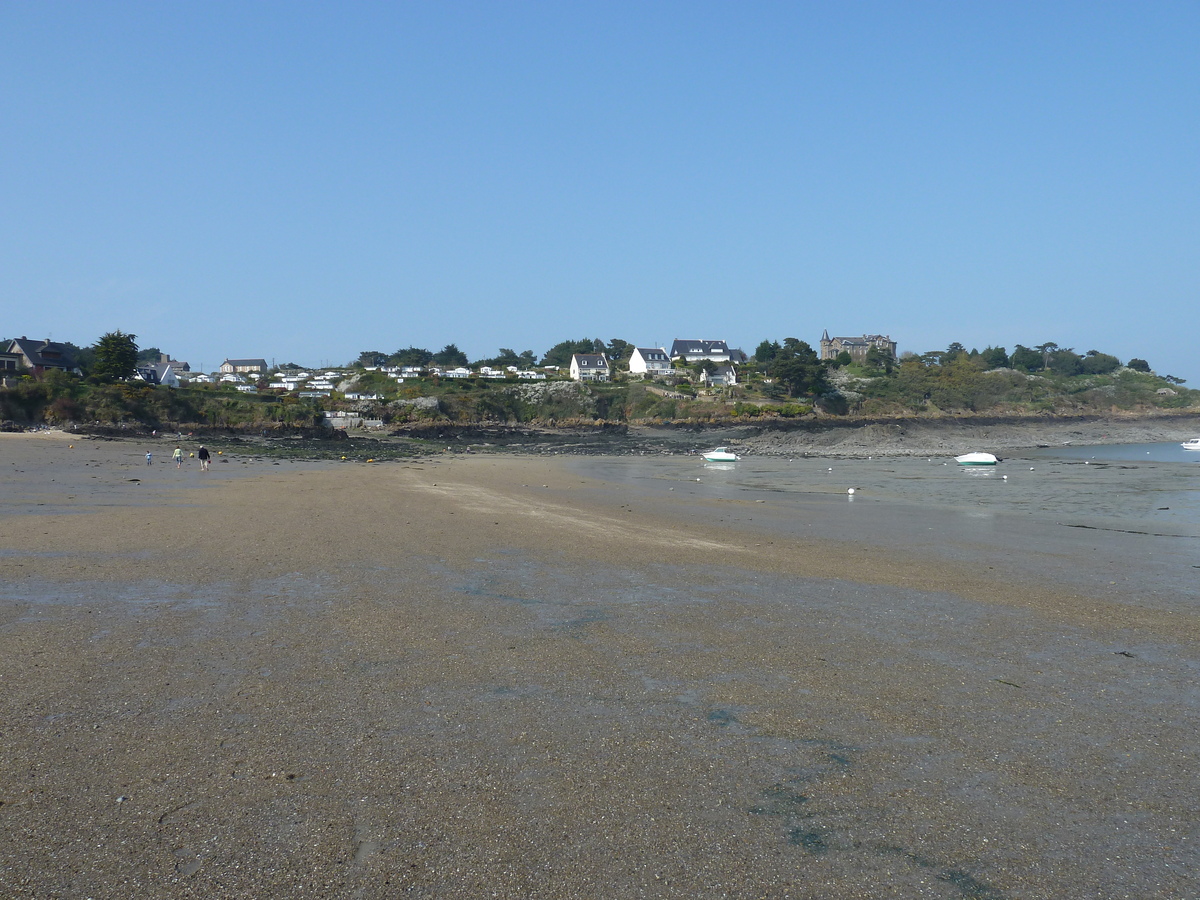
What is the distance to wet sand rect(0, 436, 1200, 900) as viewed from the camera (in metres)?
3.81

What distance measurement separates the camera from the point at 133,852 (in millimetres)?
3807

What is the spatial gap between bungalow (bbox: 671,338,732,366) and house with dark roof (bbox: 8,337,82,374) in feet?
280

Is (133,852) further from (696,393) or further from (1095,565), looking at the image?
(696,393)

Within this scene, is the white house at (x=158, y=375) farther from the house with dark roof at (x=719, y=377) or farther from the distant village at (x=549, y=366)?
the house with dark roof at (x=719, y=377)

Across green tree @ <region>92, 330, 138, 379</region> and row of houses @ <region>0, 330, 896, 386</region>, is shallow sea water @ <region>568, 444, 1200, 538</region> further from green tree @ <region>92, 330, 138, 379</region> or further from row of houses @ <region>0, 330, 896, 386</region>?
row of houses @ <region>0, 330, 896, 386</region>

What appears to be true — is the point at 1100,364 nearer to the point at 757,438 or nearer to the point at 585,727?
the point at 757,438

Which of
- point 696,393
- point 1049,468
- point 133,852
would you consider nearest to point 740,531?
point 133,852

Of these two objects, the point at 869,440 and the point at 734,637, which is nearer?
the point at 734,637

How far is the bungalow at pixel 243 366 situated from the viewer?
515ft

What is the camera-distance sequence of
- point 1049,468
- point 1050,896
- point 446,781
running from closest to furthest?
1. point 1050,896
2. point 446,781
3. point 1049,468

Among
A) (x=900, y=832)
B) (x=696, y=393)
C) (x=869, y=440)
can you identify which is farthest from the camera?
(x=696, y=393)

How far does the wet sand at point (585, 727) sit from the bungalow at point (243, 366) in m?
159

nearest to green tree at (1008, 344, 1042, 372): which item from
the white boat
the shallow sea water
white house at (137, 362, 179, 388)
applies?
the shallow sea water

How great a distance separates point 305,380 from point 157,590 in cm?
11374
